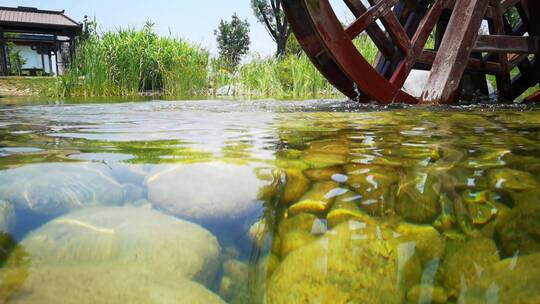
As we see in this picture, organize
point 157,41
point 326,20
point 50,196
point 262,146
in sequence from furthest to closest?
1. point 157,41
2. point 326,20
3. point 262,146
4. point 50,196

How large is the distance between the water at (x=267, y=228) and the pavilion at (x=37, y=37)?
60.9 ft

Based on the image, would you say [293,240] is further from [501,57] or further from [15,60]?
[15,60]

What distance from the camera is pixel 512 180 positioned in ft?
3.77

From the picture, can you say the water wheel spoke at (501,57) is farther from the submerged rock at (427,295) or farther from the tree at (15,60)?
the tree at (15,60)

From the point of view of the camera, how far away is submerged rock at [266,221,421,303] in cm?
83

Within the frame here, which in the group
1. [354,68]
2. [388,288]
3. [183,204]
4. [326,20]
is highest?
[326,20]

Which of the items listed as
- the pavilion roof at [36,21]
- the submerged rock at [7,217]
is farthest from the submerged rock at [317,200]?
the pavilion roof at [36,21]

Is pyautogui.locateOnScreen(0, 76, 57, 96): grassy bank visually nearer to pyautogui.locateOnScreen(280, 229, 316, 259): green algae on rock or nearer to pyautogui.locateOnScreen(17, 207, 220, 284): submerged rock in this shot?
pyautogui.locateOnScreen(17, 207, 220, 284): submerged rock

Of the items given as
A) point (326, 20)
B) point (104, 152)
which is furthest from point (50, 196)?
point (326, 20)

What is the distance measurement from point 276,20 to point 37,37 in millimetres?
16670

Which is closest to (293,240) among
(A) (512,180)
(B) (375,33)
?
(A) (512,180)

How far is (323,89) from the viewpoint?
32.0 feet

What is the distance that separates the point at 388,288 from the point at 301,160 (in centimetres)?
58

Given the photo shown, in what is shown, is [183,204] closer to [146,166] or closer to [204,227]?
[204,227]
